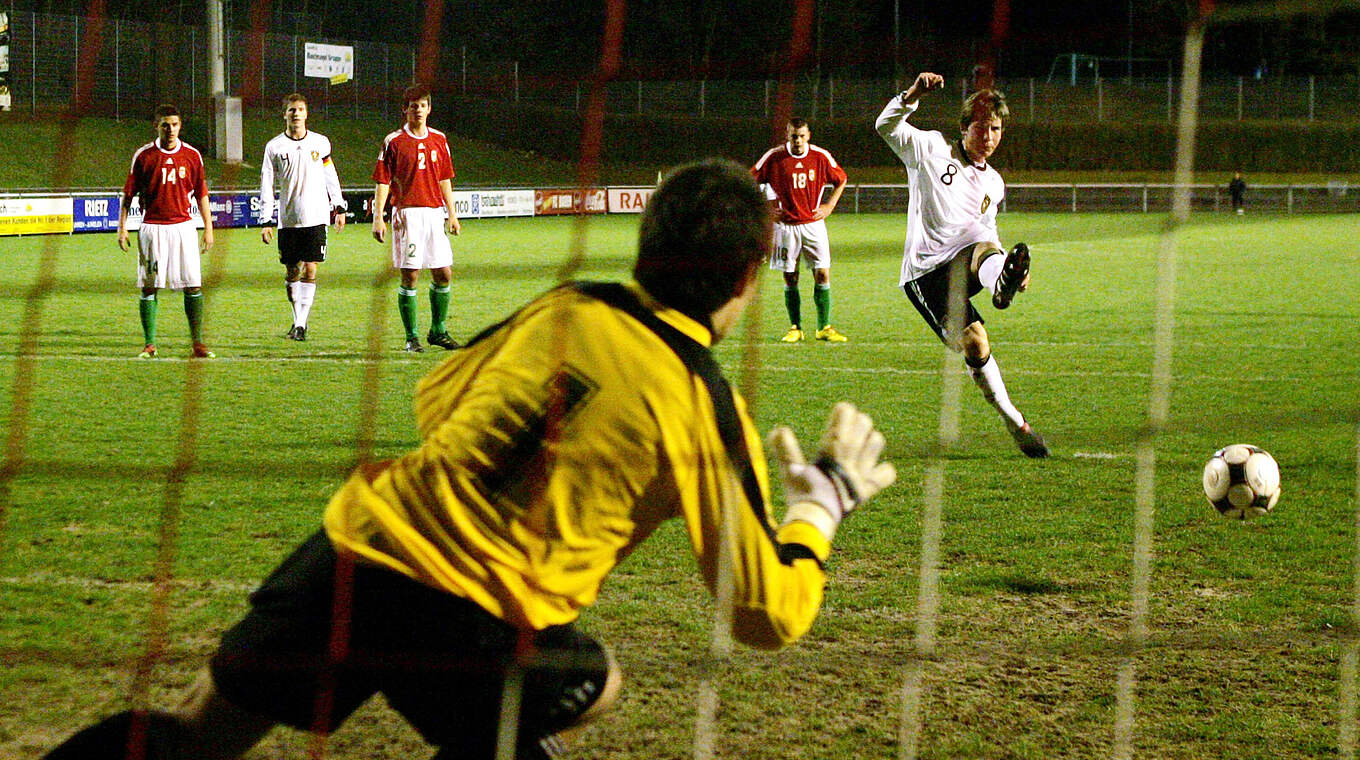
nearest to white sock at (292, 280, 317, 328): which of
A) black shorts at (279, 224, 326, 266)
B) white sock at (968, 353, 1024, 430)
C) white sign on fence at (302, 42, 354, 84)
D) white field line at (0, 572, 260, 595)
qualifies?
black shorts at (279, 224, 326, 266)

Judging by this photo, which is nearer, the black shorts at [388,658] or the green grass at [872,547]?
the black shorts at [388,658]

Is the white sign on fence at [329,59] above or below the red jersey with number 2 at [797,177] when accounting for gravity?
above

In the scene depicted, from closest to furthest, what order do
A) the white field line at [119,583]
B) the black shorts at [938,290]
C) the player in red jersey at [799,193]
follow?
the white field line at [119,583] < the black shorts at [938,290] < the player in red jersey at [799,193]

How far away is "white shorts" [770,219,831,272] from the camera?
1179cm

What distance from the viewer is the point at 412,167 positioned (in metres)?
10.7

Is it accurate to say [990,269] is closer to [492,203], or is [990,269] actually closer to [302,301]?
Result: [302,301]

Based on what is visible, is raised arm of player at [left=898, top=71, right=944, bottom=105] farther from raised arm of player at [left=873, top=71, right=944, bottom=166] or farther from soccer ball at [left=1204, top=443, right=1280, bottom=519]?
→ soccer ball at [left=1204, top=443, right=1280, bottom=519]

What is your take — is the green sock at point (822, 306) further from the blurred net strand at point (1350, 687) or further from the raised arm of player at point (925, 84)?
the blurred net strand at point (1350, 687)

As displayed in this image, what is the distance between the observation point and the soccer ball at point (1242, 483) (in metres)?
5.39

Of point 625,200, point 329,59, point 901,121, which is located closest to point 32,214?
point 329,59

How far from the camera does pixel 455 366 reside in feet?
7.59

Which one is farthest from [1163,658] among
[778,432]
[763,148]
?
[763,148]

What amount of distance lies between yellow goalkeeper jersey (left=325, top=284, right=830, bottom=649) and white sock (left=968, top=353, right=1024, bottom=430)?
4813mm

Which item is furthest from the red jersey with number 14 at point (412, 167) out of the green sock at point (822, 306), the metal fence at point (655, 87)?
the metal fence at point (655, 87)
